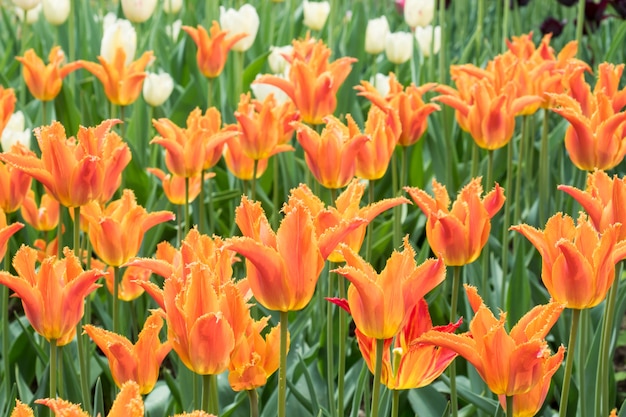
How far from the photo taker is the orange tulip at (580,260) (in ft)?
4.46

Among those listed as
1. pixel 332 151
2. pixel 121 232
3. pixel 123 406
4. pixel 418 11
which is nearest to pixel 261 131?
pixel 332 151

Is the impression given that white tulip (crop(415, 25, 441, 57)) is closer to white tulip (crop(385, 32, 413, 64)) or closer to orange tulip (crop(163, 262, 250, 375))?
white tulip (crop(385, 32, 413, 64))

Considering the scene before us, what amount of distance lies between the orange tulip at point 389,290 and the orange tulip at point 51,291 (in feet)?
1.26

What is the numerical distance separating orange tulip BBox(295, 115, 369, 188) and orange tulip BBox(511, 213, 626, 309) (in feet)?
1.94

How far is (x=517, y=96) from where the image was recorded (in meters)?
2.50

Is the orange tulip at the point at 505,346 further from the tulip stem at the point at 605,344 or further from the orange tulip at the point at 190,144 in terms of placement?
the orange tulip at the point at 190,144

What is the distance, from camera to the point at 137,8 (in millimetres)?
3668

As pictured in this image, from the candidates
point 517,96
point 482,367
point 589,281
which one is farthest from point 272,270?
point 517,96

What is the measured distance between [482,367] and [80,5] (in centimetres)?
361

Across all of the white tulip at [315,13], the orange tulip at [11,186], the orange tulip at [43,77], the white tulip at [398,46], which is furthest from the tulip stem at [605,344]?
the white tulip at [315,13]

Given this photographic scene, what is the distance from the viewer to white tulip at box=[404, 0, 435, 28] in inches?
152

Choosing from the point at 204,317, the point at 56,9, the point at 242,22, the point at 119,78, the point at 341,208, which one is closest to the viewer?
the point at 204,317

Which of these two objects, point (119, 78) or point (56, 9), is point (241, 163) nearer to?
point (119, 78)

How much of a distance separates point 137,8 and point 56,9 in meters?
0.29
